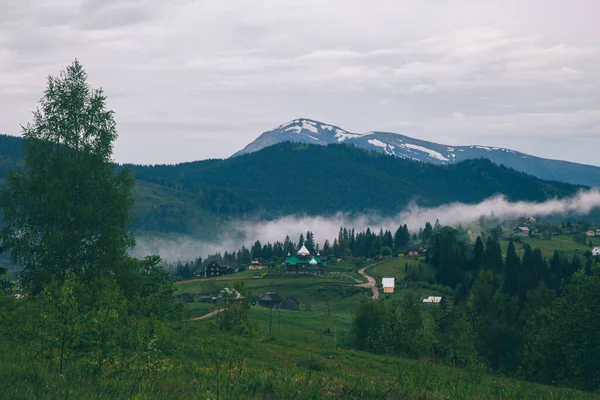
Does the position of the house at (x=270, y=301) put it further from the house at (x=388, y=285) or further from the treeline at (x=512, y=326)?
the treeline at (x=512, y=326)

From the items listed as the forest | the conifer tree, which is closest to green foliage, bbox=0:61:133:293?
the forest

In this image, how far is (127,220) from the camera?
36.7 meters

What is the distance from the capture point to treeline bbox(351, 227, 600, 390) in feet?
142

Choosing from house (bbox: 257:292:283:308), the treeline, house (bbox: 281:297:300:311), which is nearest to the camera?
the treeline

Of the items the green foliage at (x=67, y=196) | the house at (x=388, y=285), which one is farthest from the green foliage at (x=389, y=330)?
the house at (x=388, y=285)

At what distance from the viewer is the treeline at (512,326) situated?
4331 cm

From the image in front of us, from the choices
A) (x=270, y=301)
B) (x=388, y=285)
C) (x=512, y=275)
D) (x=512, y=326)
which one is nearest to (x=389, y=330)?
(x=512, y=326)

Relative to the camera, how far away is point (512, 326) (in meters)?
76.8

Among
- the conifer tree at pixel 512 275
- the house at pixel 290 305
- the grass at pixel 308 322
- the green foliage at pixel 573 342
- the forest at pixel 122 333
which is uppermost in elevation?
the forest at pixel 122 333

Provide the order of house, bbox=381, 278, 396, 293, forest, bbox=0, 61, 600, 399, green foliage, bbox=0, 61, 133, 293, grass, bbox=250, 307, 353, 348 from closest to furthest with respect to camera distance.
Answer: forest, bbox=0, 61, 600, 399 < green foliage, bbox=0, 61, 133, 293 < grass, bbox=250, 307, 353, 348 < house, bbox=381, 278, 396, 293

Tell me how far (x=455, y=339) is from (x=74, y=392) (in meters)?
62.7

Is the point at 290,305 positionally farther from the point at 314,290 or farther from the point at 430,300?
the point at 430,300

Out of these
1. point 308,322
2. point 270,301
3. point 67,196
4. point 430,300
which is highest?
point 67,196

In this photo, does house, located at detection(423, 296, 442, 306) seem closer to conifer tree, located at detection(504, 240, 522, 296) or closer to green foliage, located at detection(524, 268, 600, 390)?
conifer tree, located at detection(504, 240, 522, 296)
